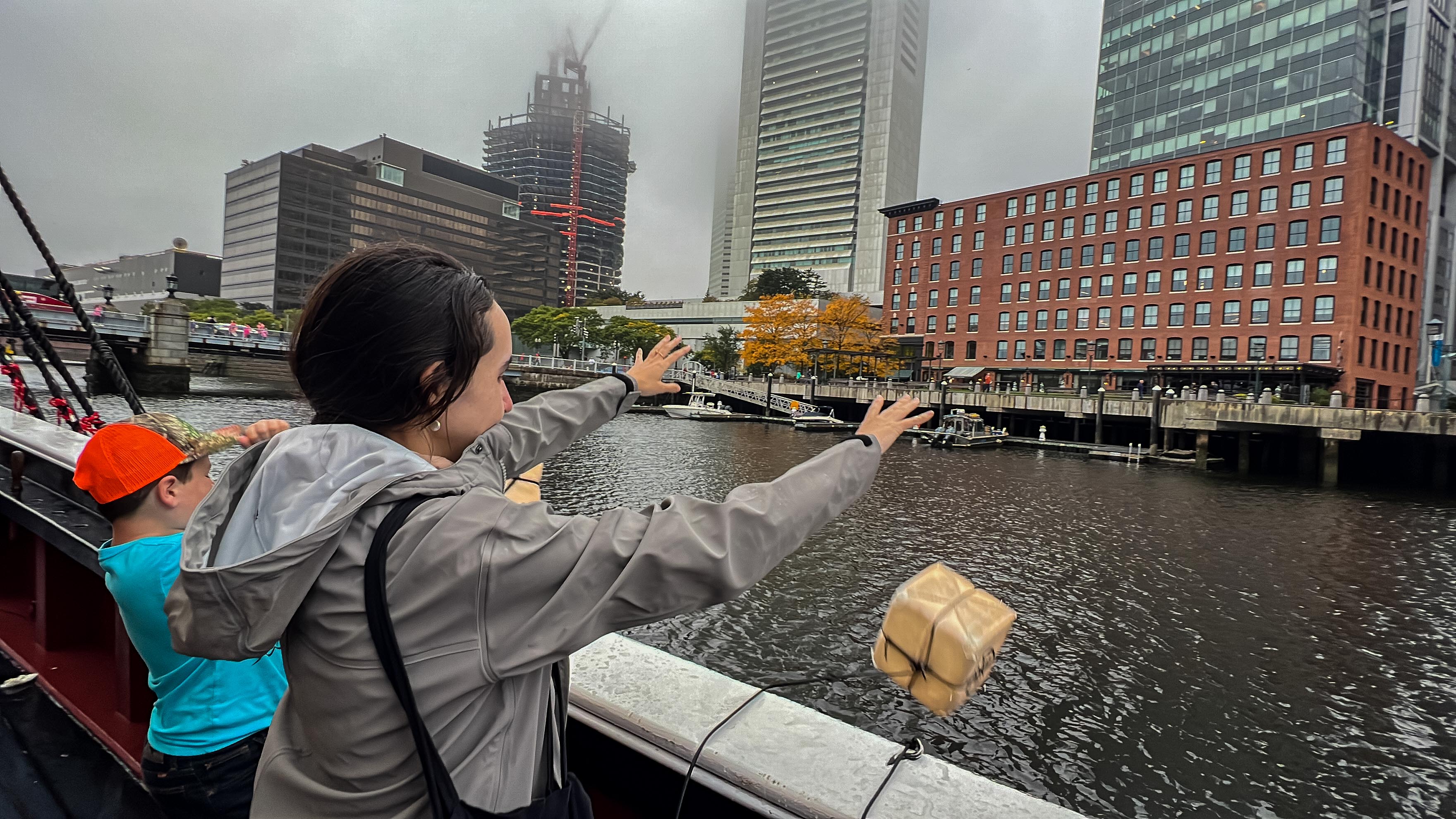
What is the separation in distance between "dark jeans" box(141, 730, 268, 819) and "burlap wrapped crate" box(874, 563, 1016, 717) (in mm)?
1625

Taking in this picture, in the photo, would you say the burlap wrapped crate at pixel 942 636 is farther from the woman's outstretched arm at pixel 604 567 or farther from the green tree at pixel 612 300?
the green tree at pixel 612 300

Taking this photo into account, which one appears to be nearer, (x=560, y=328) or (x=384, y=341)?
(x=384, y=341)

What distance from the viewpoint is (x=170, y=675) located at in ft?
5.83

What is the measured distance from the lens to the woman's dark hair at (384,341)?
112 centimetres

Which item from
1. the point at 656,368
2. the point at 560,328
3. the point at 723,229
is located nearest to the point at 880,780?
the point at 656,368

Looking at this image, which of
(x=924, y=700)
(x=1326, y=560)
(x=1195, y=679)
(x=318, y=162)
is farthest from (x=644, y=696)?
(x=318, y=162)

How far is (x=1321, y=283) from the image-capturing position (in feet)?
129

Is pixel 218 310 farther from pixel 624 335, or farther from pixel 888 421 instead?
pixel 888 421

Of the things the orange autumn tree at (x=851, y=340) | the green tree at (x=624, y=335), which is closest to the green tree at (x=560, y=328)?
the green tree at (x=624, y=335)

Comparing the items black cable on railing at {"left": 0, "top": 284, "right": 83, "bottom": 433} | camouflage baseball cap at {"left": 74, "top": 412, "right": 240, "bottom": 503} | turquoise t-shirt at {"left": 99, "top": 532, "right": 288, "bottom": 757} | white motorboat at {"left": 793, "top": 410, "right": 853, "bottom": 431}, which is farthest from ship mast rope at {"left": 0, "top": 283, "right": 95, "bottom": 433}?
white motorboat at {"left": 793, "top": 410, "right": 853, "bottom": 431}

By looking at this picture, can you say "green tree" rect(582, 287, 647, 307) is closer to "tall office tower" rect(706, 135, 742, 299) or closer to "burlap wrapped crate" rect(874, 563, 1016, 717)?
"tall office tower" rect(706, 135, 742, 299)

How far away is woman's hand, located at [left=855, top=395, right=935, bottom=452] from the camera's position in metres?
1.34

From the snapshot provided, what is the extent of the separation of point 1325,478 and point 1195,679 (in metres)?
25.5

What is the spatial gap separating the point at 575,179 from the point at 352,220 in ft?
419
